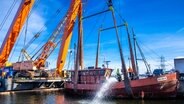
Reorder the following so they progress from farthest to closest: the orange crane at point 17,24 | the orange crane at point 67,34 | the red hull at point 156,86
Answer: the orange crane at point 67,34 → the orange crane at point 17,24 → the red hull at point 156,86

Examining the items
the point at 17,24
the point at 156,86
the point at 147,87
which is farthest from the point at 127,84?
the point at 17,24

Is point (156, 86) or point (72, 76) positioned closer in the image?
point (156, 86)

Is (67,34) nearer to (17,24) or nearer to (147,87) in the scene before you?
(17,24)

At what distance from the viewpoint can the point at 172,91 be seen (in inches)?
1373

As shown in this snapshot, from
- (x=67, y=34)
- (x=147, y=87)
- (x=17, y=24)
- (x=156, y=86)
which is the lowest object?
(x=147, y=87)

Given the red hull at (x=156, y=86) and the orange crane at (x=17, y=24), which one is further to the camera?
the orange crane at (x=17, y=24)

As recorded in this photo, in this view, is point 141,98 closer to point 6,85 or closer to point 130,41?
point 130,41

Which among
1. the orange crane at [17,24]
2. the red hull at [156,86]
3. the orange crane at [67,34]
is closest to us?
the red hull at [156,86]

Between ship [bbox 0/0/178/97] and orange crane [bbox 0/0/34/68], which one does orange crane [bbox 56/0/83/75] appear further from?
orange crane [bbox 0/0/34/68]

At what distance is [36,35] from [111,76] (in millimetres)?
29144

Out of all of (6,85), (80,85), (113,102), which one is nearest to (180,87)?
(113,102)

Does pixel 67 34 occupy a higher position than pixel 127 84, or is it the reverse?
pixel 67 34

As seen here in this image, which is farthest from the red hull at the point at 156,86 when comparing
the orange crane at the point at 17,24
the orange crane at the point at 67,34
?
the orange crane at the point at 67,34

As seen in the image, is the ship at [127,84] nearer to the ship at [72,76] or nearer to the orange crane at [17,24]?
the ship at [72,76]
